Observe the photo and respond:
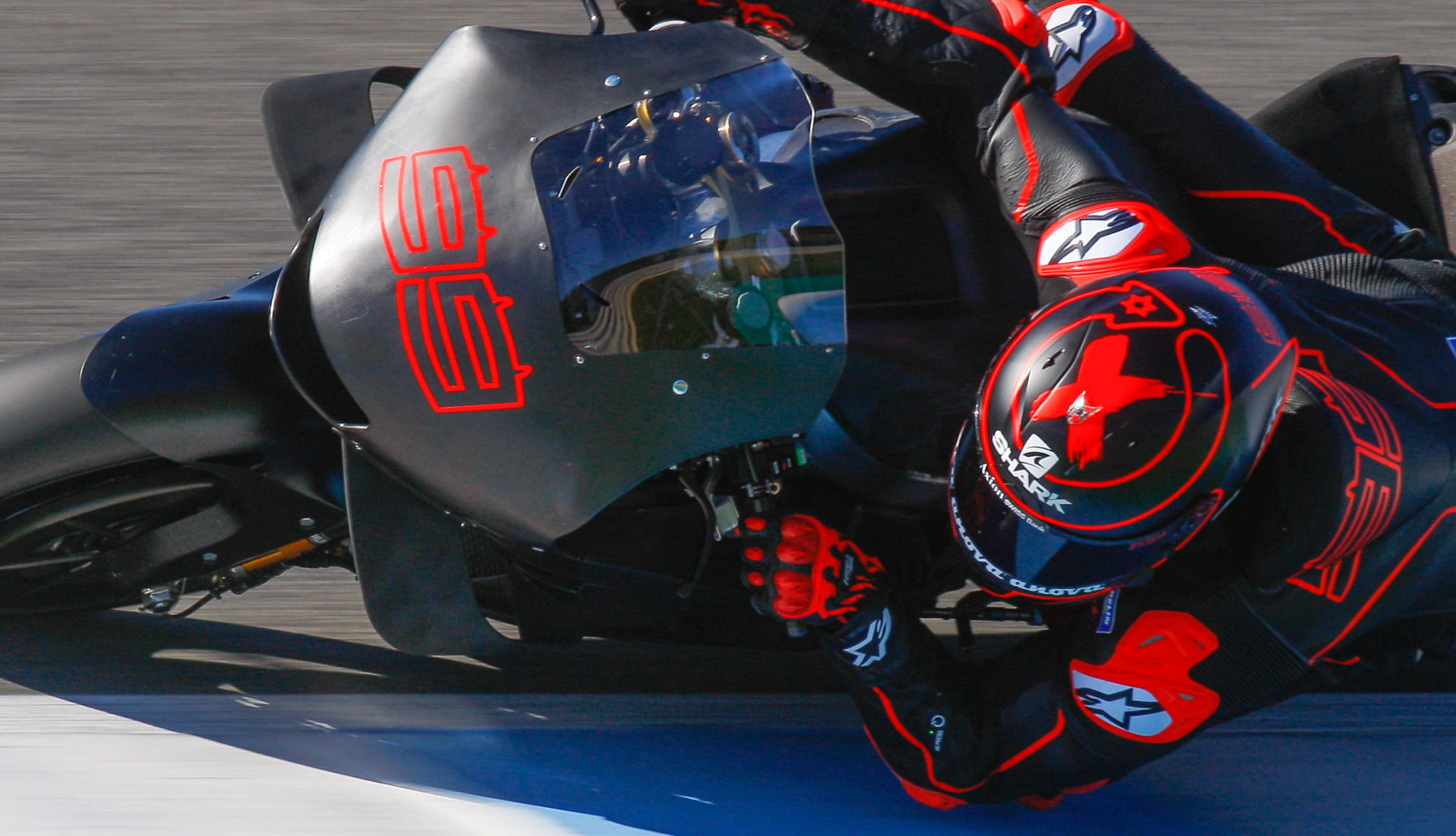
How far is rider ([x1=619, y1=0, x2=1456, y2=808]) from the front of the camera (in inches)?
71.1

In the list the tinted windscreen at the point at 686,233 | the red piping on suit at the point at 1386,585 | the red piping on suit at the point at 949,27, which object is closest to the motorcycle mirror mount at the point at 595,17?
the tinted windscreen at the point at 686,233

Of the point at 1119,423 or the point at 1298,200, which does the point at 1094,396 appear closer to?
the point at 1119,423

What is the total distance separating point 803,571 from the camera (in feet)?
6.55

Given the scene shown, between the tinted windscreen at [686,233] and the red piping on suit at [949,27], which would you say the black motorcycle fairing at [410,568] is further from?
the red piping on suit at [949,27]

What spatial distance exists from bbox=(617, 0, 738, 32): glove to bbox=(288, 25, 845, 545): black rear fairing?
31 cm

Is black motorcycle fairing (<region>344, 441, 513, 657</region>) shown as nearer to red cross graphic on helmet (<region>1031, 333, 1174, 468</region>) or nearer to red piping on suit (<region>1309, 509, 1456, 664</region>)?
red cross graphic on helmet (<region>1031, 333, 1174, 468</region>)

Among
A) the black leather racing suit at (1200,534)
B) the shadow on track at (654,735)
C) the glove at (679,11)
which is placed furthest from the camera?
the shadow on track at (654,735)

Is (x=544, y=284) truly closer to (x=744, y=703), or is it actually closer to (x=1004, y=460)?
(x=1004, y=460)

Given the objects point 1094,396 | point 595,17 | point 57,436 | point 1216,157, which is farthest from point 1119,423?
point 57,436

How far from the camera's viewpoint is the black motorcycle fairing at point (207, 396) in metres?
1.98

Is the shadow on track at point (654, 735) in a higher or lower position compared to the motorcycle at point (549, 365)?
lower

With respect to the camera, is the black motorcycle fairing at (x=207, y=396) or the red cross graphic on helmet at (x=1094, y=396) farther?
the black motorcycle fairing at (x=207, y=396)

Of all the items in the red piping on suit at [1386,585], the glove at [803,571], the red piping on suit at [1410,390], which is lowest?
the red piping on suit at [1386,585]

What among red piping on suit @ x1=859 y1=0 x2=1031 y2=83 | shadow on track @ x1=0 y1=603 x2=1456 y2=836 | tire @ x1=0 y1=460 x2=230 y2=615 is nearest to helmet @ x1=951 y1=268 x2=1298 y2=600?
red piping on suit @ x1=859 y1=0 x2=1031 y2=83
